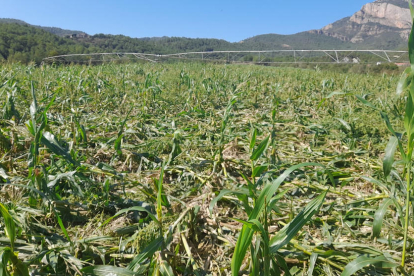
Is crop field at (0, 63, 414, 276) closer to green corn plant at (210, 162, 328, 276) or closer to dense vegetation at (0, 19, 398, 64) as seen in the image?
green corn plant at (210, 162, 328, 276)

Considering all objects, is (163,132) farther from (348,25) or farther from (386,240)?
(348,25)

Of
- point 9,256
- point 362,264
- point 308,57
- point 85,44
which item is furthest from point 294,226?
point 85,44

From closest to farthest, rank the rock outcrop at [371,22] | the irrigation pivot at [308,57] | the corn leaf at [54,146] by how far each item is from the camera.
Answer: the corn leaf at [54,146] → the irrigation pivot at [308,57] → the rock outcrop at [371,22]

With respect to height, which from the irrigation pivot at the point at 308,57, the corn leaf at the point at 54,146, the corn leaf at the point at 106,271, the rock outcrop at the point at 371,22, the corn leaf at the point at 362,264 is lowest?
the corn leaf at the point at 106,271

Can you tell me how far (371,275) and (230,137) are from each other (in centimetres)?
178

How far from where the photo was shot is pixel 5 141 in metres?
2.40

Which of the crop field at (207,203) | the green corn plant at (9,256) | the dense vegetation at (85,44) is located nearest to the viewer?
the green corn plant at (9,256)

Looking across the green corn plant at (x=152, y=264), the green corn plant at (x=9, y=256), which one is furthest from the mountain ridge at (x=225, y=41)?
the green corn plant at (x=9, y=256)

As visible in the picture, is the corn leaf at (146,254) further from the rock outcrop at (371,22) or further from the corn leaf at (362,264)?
the rock outcrop at (371,22)

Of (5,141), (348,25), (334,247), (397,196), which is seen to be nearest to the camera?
(334,247)

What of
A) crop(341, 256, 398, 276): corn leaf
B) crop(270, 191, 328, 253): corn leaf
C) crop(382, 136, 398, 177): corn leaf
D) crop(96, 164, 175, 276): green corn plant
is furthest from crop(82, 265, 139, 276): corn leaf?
crop(382, 136, 398, 177): corn leaf

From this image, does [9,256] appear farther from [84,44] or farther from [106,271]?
[84,44]

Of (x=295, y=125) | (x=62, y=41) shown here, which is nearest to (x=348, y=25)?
(x=62, y=41)

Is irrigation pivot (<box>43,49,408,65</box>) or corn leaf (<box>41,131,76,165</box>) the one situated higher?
irrigation pivot (<box>43,49,408,65</box>)
